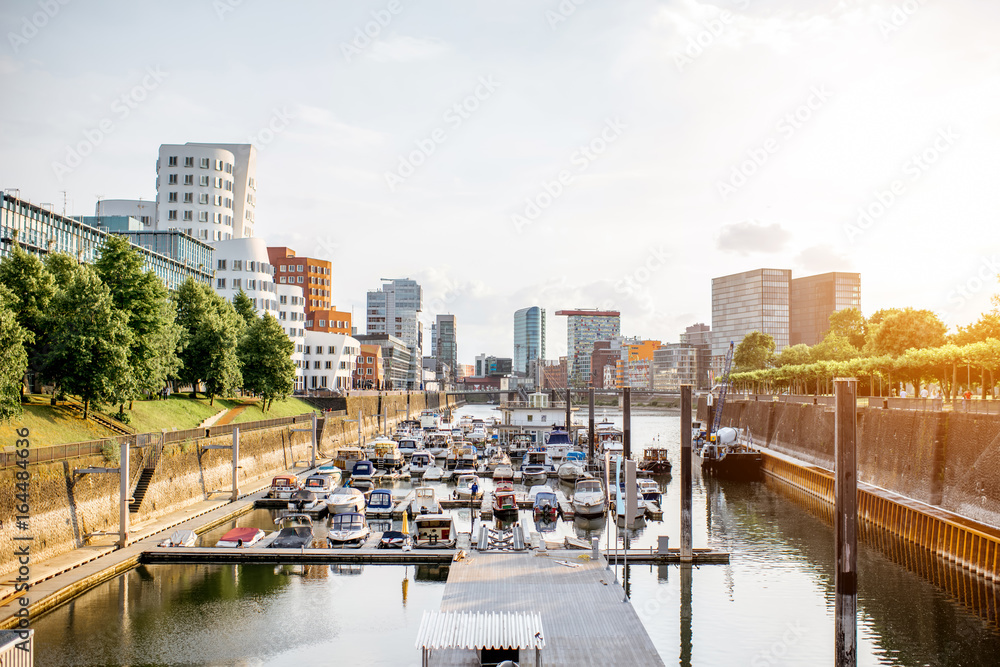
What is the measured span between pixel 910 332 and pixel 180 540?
9023 centimetres

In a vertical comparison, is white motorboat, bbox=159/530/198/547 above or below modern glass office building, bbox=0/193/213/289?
below

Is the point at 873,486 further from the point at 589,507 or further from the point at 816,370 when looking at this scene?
the point at 816,370

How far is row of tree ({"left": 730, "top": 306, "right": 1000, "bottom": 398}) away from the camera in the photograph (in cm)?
6088

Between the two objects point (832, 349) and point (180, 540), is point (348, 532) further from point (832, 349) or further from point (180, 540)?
point (832, 349)

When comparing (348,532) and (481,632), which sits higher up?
(481,632)

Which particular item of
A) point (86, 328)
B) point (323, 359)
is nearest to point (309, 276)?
point (323, 359)

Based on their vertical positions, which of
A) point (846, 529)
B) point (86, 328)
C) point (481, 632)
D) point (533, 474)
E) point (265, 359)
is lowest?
point (533, 474)

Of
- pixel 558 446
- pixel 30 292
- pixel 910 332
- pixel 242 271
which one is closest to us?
pixel 30 292

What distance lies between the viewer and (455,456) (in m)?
80.2

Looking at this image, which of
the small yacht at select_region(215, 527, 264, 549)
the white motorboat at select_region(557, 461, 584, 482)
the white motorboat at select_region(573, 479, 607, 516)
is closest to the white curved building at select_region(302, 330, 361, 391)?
the white motorboat at select_region(557, 461, 584, 482)

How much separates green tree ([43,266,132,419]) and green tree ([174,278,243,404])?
2253 cm

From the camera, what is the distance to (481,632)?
19484mm

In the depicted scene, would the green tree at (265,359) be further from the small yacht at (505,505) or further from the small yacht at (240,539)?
the small yacht at (240,539)

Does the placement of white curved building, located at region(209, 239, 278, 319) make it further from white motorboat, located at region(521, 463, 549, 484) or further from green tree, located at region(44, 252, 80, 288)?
green tree, located at region(44, 252, 80, 288)
